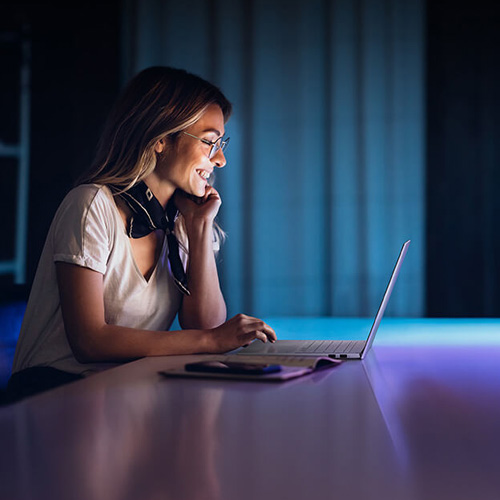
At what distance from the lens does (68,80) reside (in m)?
2.93

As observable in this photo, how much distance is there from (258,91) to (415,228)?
0.99 metres

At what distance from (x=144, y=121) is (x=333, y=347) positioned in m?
0.71

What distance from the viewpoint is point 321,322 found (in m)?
2.38

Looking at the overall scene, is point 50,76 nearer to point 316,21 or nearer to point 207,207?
point 316,21

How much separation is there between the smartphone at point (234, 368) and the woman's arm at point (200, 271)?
0.61 m

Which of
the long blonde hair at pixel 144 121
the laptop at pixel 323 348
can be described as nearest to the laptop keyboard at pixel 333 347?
the laptop at pixel 323 348

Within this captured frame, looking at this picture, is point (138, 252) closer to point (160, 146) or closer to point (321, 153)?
point (160, 146)

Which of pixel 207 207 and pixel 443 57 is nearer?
pixel 207 207

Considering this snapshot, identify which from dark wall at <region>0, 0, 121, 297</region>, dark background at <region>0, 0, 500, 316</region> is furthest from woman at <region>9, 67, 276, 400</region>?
dark wall at <region>0, 0, 121, 297</region>

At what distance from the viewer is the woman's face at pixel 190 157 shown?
1479 millimetres

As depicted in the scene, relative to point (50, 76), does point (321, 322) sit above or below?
below

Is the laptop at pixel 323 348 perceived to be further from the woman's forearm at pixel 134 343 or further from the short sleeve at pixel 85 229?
the short sleeve at pixel 85 229

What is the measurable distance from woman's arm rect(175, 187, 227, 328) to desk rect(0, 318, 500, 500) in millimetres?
580

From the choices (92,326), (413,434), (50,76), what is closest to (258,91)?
(50,76)
